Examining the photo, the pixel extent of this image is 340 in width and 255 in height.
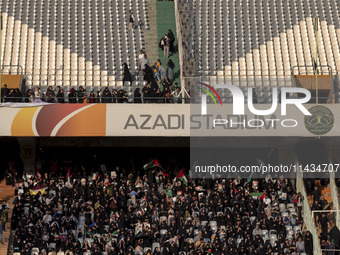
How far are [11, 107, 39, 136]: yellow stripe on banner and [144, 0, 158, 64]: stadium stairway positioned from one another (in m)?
8.86

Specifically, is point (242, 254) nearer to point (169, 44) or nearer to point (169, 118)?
point (169, 118)

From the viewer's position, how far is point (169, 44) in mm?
47250

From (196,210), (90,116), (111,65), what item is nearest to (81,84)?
(111,65)

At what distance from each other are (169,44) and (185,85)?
635 centimetres

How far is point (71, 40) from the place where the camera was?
155 feet

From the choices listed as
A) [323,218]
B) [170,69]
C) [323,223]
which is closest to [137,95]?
[170,69]

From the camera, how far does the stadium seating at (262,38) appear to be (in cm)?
4625

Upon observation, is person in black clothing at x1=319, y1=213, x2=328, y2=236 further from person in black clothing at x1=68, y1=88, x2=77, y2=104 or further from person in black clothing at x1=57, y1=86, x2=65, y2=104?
person in black clothing at x1=57, y1=86, x2=65, y2=104

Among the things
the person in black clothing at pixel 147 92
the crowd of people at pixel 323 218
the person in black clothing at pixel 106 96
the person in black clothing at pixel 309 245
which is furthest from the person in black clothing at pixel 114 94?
the person in black clothing at pixel 309 245

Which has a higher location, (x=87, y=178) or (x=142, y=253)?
(x=87, y=178)

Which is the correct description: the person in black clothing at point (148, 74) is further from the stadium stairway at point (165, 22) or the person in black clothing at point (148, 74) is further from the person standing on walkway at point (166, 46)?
the person standing on walkway at point (166, 46)

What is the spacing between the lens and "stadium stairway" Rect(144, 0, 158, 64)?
4719 centimetres

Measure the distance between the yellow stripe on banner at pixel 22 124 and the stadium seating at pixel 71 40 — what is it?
4.64 meters

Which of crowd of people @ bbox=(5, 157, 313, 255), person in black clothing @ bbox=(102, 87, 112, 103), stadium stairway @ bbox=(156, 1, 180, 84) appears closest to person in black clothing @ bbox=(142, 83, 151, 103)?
person in black clothing @ bbox=(102, 87, 112, 103)
